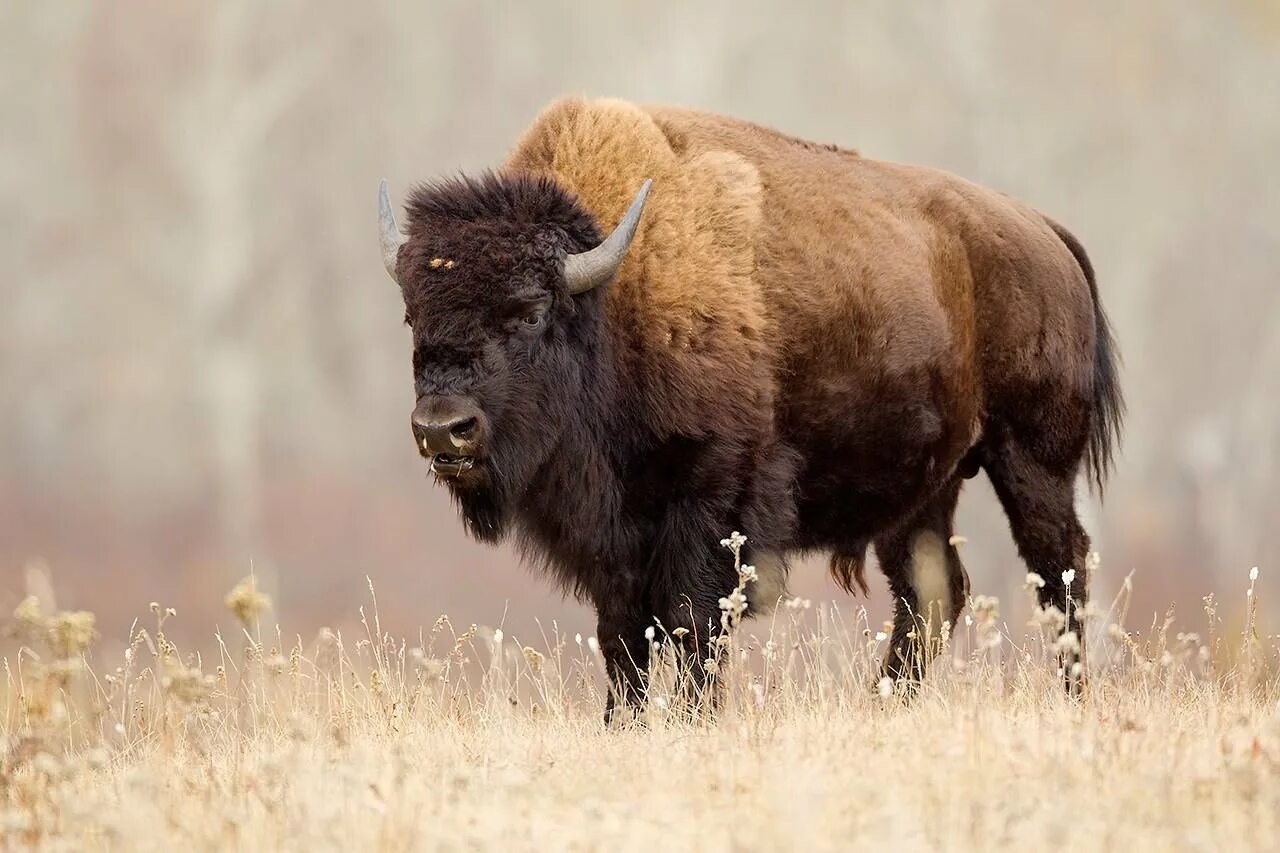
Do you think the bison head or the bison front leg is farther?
the bison front leg

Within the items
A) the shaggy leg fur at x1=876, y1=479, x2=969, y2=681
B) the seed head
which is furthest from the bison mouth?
the shaggy leg fur at x1=876, y1=479, x2=969, y2=681

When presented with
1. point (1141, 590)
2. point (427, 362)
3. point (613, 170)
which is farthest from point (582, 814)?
point (1141, 590)

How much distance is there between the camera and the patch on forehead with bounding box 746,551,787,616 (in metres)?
6.68

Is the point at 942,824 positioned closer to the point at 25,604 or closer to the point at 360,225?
the point at 25,604

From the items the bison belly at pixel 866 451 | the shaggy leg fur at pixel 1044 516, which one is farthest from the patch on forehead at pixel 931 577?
the bison belly at pixel 866 451

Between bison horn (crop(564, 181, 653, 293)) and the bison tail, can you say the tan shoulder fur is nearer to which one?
bison horn (crop(564, 181, 653, 293))

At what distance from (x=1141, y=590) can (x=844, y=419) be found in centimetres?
2767

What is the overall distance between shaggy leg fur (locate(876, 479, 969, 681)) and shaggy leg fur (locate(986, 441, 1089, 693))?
440 mm

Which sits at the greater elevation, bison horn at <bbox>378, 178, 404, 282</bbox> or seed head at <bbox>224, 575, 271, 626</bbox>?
bison horn at <bbox>378, 178, 404, 282</bbox>

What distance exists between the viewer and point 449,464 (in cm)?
610

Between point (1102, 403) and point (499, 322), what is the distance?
3.63 metres

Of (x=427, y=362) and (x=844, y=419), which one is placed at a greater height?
(x=427, y=362)

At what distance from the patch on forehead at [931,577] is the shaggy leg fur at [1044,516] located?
497 millimetres

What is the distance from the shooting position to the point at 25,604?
14.5 feet
